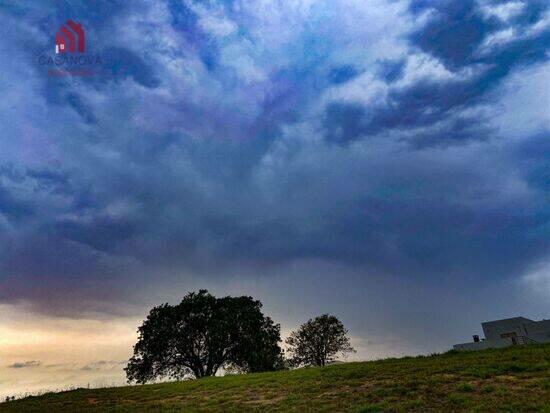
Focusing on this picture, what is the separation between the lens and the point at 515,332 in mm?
77812

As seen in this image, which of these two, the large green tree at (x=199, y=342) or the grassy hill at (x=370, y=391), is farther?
the large green tree at (x=199, y=342)

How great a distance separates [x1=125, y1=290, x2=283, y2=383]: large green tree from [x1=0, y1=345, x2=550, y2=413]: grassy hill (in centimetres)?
2398

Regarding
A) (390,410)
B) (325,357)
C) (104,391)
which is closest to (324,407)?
(390,410)

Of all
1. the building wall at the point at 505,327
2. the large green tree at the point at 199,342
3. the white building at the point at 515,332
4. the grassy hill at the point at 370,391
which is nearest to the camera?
the grassy hill at the point at 370,391

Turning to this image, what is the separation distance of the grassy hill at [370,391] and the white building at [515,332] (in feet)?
173

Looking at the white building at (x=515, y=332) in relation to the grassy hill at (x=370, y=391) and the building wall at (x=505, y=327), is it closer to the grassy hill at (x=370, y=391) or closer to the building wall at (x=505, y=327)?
the building wall at (x=505, y=327)

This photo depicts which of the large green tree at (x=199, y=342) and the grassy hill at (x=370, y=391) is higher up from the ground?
the large green tree at (x=199, y=342)

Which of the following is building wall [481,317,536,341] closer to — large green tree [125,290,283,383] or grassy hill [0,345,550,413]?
large green tree [125,290,283,383]

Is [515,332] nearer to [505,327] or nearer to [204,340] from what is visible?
[505,327]

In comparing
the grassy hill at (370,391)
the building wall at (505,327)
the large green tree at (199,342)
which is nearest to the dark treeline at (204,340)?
the large green tree at (199,342)

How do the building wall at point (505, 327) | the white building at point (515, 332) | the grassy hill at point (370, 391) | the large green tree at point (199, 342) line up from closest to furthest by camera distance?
the grassy hill at point (370, 391)
the large green tree at point (199, 342)
the white building at point (515, 332)
the building wall at point (505, 327)

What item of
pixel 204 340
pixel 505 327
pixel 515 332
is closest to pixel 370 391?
pixel 204 340

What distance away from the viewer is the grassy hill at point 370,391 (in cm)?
1784

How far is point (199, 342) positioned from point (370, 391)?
4100cm
